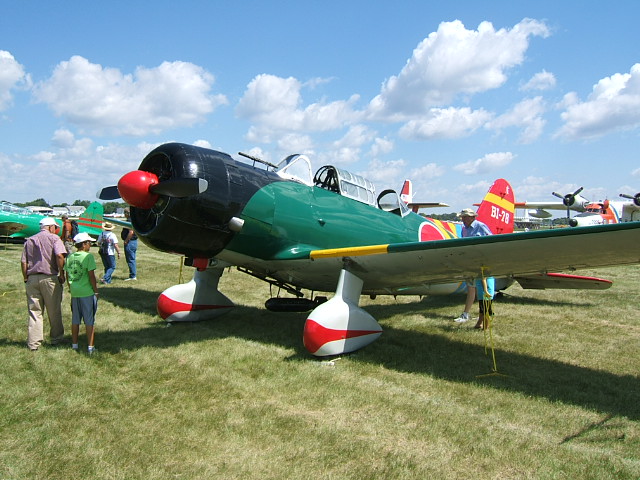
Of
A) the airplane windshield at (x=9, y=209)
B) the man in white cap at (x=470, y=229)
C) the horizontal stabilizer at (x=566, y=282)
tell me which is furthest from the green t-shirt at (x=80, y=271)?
the airplane windshield at (x=9, y=209)

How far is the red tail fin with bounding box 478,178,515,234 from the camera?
9430mm

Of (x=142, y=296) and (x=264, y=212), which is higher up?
(x=264, y=212)

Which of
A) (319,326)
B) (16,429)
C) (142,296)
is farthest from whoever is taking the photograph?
(142,296)

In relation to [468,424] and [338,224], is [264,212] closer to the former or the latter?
[338,224]

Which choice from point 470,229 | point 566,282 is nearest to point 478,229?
point 470,229

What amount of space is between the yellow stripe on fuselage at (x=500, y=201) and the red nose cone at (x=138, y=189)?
23.5ft

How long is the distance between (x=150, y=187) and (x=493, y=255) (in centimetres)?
361

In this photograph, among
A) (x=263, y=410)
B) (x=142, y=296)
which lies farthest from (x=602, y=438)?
→ (x=142, y=296)

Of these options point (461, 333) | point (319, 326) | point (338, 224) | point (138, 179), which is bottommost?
point (461, 333)

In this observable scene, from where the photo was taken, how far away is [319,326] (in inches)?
193

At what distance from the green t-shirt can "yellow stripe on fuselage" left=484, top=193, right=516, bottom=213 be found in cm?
769

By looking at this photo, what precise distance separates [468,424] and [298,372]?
175 cm

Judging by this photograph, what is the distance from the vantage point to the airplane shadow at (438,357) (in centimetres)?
410

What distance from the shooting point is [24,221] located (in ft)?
62.1
